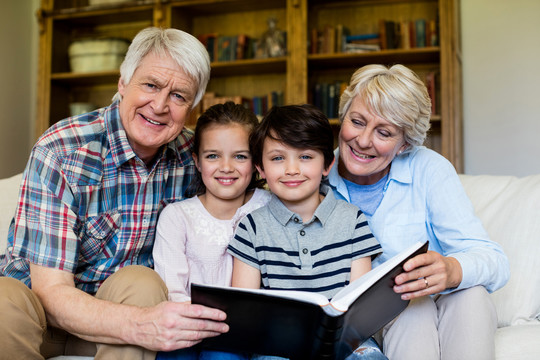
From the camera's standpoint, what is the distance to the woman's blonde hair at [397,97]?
1.40m

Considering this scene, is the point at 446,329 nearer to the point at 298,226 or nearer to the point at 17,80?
the point at 298,226

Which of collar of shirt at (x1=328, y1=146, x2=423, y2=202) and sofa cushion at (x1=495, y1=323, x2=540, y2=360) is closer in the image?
sofa cushion at (x1=495, y1=323, x2=540, y2=360)

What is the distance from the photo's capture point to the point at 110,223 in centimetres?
140

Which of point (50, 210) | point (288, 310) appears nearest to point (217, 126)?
point (50, 210)

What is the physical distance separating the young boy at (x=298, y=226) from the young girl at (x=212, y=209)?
0.08 m

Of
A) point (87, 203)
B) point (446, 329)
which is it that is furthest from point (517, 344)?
point (87, 203)

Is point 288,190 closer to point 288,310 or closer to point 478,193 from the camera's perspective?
point 288,310

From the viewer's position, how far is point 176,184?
63.1 inches

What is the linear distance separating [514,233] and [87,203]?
1.28 metres

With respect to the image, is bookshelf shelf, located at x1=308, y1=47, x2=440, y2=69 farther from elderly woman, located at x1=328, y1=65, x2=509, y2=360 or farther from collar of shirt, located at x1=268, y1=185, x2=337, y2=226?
collar of shirt, located at x1=268, y1=185, x2=337, y2=226

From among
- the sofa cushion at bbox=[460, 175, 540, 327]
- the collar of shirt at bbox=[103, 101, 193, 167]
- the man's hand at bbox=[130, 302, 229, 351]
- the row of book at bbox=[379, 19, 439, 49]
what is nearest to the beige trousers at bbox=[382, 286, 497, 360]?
the sofa cushion at bbox=[460, 175, 540, 327]

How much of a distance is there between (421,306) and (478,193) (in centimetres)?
64

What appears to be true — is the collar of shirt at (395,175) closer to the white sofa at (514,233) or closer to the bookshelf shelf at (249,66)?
the white sofa at (514,233)

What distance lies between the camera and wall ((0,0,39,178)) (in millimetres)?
3668
